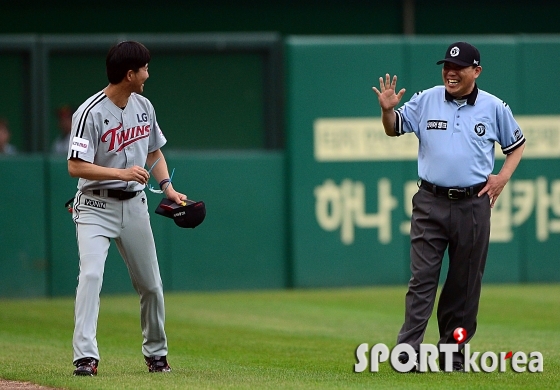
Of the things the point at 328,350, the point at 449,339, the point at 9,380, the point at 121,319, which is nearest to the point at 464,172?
the point at 449,339

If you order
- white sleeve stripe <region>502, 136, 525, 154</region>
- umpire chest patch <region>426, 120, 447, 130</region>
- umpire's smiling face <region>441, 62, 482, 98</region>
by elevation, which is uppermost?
umpire's smiling face <region>441, 62, 482, 98</region>

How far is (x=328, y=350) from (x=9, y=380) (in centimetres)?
253

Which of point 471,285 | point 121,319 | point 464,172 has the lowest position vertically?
point 121,319

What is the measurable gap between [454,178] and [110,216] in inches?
79.5

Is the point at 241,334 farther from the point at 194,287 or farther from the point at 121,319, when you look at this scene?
the point at 194,287

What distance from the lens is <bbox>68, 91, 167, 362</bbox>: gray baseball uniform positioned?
6.50m

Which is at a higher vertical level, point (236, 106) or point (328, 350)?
point (236, 106)

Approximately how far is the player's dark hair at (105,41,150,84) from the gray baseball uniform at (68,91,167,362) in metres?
0.17

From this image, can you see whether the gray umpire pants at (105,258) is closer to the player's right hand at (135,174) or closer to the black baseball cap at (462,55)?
the player's right hand at (135,174)

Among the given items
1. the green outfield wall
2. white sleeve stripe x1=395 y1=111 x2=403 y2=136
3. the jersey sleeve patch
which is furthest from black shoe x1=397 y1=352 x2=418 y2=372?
the green outfield wall

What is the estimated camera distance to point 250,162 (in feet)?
43.1

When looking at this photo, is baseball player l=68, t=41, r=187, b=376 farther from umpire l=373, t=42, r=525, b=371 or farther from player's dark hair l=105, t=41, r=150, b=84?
umpire l=373, t=42, r=525, b=371

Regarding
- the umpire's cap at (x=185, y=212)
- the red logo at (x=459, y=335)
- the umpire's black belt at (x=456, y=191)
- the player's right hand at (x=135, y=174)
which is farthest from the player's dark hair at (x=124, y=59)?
the red logo at (x=459, y=335)

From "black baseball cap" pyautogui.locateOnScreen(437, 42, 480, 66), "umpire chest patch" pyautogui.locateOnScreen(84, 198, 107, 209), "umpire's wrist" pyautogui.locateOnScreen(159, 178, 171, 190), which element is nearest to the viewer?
"umpire chest patch" pyautogui.locateOnScreen(84, 198, 107, 209)
